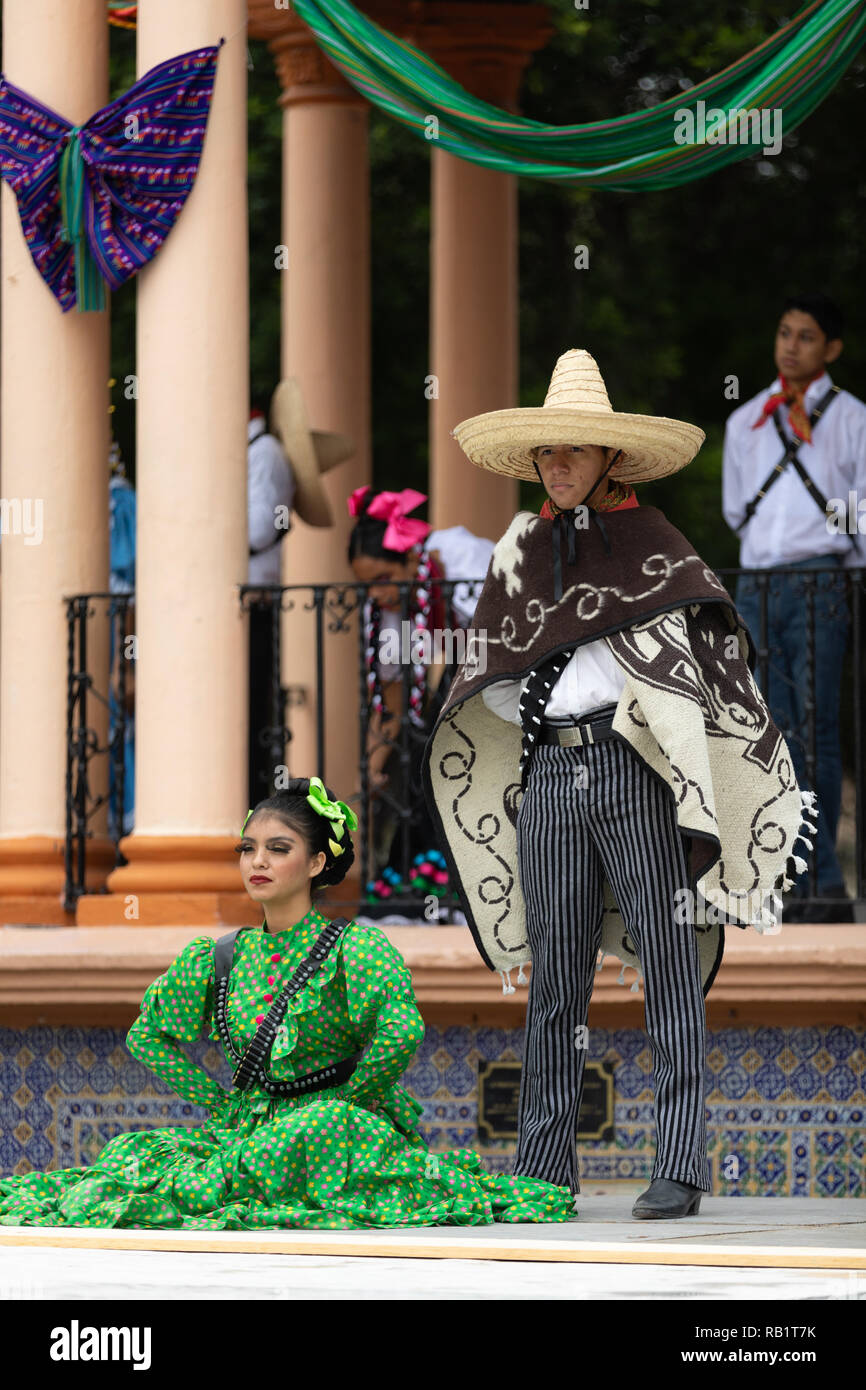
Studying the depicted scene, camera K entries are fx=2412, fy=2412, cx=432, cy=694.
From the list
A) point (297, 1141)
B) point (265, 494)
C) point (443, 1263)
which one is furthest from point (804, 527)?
point (443, 1263)

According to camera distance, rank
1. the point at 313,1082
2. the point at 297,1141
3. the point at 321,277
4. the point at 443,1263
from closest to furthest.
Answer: the point at 443,1263
the point at 297,1141
the point at 313,1082
the point at 321,277

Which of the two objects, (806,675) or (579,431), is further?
(806,675)

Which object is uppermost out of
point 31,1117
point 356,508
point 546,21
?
point 546,21

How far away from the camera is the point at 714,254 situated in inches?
843

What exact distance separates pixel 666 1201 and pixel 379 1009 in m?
0.87

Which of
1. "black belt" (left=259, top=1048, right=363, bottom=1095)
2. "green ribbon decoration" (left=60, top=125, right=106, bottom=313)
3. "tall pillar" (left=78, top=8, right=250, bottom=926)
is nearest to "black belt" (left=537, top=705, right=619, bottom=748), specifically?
"black belt" (left=259, top=1048, right=363, bottom=1095)

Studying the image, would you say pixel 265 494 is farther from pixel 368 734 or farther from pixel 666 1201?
pixel 666 1201

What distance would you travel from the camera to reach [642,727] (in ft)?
19.9

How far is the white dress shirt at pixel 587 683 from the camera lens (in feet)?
20.4

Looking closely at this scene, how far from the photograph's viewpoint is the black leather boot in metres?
6.07

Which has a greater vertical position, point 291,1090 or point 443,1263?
point 291,1090
